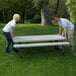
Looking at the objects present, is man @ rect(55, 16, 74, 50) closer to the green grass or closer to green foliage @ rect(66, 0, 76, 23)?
the green grass

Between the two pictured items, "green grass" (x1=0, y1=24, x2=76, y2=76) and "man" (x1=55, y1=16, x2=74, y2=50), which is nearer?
"green grass" (x1=0, y1=24, x2=76, y2=76)

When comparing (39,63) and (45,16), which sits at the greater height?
(39,63)

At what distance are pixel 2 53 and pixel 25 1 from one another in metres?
44.1

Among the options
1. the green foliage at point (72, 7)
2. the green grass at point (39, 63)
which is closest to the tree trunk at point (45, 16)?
the green foliage at point (72, 7)

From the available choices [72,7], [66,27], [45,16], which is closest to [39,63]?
[66,27]

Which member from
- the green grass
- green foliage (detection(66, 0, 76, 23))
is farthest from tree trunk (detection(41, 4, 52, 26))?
the green grass

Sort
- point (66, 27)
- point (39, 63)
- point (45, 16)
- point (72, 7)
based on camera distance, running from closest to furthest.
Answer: point (39, 63), point (66, 27), point (45, 16), point (72, 7)

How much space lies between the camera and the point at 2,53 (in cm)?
1270

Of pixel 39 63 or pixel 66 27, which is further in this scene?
pixel 66 27

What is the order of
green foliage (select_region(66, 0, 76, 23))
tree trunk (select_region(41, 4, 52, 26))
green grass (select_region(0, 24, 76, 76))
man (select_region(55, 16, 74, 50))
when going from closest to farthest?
green grass (select_region(0, 24, 76, 76))
man (select_region(55, 16, 74, 50))
tree trunk (select_region(41, 4, 52, 26))
green foliage (select_region(66, 0, 76, 23))

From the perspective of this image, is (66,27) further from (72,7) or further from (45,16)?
(72,7)

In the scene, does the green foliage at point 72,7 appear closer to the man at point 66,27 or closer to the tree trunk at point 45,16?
the tree trunk at point 45,16

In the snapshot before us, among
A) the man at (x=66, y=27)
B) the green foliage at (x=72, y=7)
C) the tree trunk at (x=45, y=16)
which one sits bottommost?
the green foliage at (x=72, y=7)

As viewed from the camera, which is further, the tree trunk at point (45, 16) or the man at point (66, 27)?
the tree trunk at point (45, 16)
